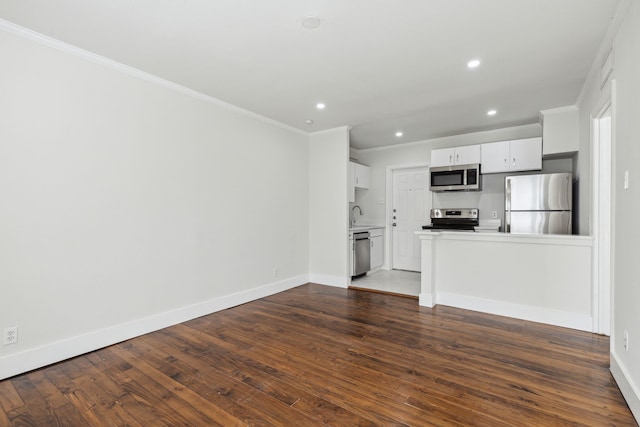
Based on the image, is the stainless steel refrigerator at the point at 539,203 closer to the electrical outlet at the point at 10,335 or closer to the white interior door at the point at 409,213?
the white interior door at the point at 409,213

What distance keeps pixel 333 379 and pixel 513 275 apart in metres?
2.50

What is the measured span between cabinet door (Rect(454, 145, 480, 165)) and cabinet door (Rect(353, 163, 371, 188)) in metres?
1.74

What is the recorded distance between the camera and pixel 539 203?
13.6 ft

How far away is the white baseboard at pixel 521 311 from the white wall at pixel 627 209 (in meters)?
0.95

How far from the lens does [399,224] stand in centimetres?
618

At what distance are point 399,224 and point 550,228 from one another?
2.56 m

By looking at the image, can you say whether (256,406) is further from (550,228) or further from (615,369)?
(550,228)

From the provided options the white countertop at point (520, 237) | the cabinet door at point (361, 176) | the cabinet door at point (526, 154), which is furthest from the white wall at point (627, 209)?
the cabinet door at point (361, 176)

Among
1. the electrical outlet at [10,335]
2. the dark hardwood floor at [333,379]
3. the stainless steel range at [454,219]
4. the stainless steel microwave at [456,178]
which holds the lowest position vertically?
the dark hardwood floor at [333,379]

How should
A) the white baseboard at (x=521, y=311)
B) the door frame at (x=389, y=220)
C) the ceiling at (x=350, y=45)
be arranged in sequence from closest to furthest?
the ceiling at (x=350, y=45) < the white baseboard at (x=521, y=311) < the door frame at (x=389, y=220)

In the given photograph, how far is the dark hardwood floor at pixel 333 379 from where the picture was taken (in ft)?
6.01

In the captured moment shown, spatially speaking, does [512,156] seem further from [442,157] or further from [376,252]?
[376,252]

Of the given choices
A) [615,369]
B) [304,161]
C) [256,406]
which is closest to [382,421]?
[256,406]

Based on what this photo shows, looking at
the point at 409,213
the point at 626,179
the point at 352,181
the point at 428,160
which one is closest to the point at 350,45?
the point at 626,179
